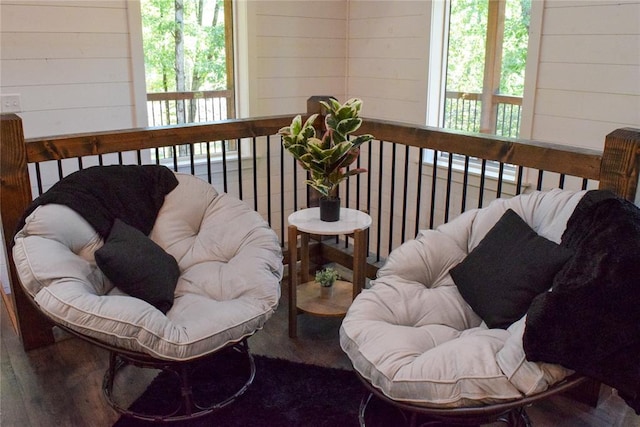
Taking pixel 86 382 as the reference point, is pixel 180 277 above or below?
above

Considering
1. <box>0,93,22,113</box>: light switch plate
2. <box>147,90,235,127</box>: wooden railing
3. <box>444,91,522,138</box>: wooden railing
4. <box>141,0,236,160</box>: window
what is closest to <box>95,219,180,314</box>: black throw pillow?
<box>0,93,22,113</box>: light switch plate

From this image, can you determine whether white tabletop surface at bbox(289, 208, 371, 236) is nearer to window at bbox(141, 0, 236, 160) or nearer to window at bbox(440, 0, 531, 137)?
window at bbox(141, 0, 236, 160)

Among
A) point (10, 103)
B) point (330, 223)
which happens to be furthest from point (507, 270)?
point (10, 103)

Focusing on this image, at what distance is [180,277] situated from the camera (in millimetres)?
2424

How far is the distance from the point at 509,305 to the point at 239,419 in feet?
3.64

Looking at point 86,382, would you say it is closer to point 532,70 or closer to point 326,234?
point 326,234

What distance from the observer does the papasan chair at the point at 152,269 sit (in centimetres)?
190

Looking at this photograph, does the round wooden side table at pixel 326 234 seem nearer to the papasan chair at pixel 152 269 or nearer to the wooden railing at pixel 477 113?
the papasan chair at pixel 152 269

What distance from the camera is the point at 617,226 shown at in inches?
68.7

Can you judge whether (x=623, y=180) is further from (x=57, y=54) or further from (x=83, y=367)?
(x=57, y=54)

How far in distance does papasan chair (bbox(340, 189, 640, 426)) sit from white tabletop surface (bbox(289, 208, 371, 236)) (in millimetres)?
314

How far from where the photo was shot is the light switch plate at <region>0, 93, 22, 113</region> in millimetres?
3387

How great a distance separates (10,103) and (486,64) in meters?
3.17

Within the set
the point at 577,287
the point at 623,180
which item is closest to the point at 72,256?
the point at 577,287
